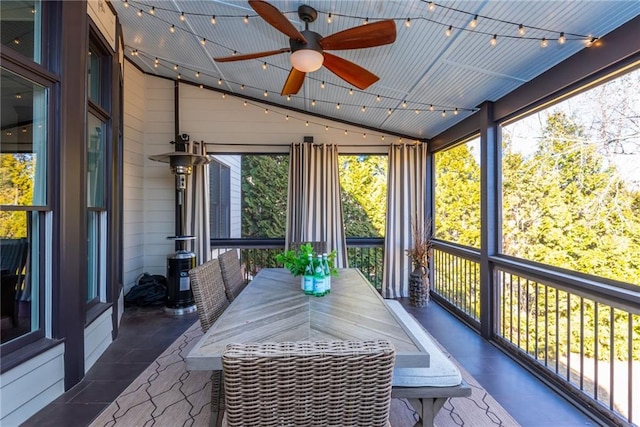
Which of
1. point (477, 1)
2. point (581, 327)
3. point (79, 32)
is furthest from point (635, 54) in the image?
point (79, 32)

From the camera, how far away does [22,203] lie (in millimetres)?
2160

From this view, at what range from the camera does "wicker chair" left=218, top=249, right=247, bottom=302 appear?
259 centimetres

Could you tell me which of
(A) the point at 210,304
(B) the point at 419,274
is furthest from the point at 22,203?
(B) the point at 419,274

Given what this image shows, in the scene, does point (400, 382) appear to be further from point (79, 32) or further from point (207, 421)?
point (79, 32)

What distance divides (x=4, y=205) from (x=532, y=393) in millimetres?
3961

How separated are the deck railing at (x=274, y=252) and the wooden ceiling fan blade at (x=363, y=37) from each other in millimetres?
3299

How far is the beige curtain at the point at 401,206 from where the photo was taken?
486 centimetres

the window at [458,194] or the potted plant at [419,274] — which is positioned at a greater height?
the window at [458,194]

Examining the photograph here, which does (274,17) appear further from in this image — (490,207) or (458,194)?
(458,194)

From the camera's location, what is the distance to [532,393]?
2.38 m

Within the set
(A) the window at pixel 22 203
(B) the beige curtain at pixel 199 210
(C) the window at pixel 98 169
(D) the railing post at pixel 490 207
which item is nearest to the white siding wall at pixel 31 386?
(A) the window at pixel 22 203

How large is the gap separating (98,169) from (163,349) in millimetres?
1907

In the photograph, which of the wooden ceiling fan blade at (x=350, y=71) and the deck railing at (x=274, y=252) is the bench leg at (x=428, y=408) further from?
the deck railing at (x=274, y=252)

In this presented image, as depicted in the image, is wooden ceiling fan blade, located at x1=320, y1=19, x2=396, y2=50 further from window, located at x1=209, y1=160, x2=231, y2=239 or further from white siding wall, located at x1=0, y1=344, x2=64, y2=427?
window, located at x1=209, y1=160, x2=231, y2=239
